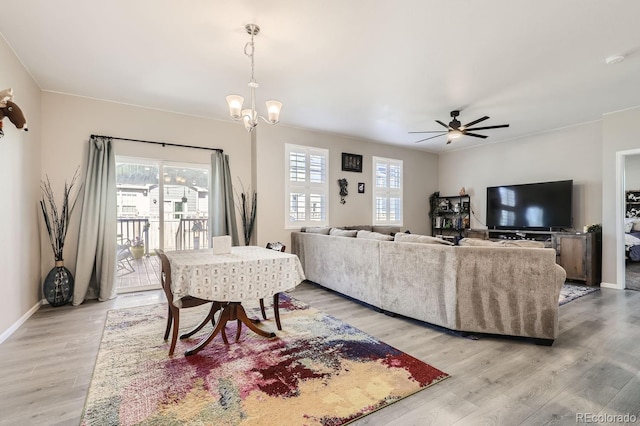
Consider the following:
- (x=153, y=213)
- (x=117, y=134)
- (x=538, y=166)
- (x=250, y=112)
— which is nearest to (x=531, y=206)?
(x=538, y=166)

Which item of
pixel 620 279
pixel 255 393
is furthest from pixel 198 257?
pixel 620 279

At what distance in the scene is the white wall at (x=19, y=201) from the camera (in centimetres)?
285

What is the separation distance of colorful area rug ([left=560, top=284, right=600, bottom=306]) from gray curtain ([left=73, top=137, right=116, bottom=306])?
20.4 ft

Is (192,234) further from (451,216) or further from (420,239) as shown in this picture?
(451,216)

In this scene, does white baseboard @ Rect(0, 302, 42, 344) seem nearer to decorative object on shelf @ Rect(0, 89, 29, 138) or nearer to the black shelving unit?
decorative object on shelf @ Rect(0, 89, 29, 138)

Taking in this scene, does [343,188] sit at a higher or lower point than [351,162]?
lower

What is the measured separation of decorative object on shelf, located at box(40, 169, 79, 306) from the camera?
3.82m

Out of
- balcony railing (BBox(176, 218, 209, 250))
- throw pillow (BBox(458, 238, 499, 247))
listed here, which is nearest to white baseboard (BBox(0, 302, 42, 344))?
balcony railing (BBox(176, 218, 209, 250))

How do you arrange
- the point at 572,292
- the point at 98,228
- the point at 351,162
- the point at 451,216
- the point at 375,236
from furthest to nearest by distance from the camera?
1. the point at 451,216
2. the point at 351,162
3. the point at 572,292
4. the point at 98,228
5. the point at 375,236

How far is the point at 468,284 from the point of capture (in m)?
2.89

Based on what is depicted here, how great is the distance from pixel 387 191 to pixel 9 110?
20.3 feet

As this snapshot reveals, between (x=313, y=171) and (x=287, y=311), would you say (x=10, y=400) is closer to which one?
(x=287, y=311)

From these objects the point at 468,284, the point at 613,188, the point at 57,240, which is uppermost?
the point at 613,188

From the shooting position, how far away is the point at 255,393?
1971 millimetres
